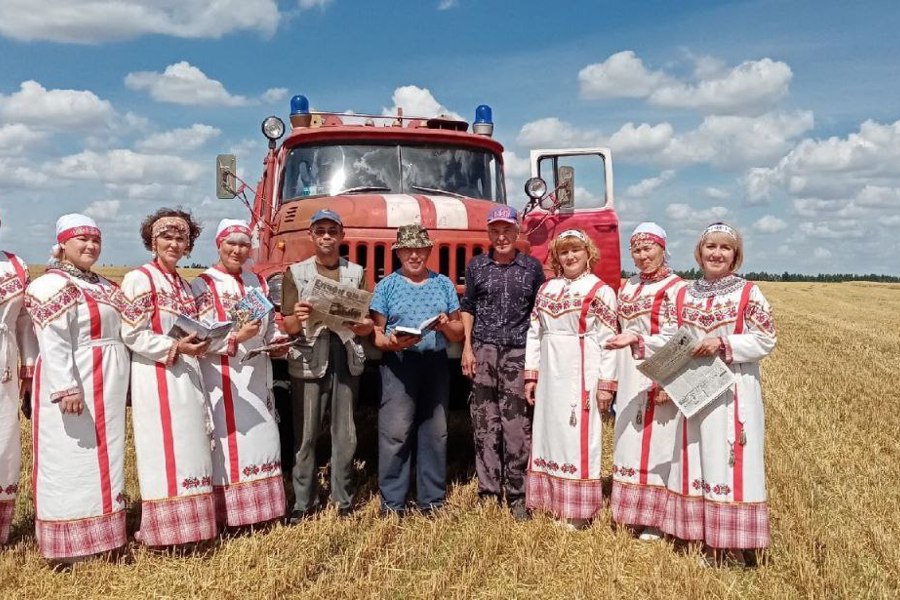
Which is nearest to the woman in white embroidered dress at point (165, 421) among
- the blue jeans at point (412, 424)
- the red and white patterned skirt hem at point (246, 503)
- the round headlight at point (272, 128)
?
the red and white patterned skirt hem at point (246, 503)

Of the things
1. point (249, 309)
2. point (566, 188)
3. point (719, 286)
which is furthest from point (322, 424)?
point (566, 188)

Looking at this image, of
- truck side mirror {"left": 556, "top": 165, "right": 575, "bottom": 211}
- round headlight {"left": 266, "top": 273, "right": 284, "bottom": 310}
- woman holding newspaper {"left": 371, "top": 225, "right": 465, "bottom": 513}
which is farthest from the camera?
truck side mirror {"left": 556, "top": 165, "right": 575, "bottom": 211}

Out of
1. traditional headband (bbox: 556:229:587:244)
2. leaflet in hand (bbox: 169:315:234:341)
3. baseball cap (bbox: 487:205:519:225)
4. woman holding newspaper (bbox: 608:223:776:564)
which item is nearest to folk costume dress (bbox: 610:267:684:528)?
woman holding newspaper (bbox: 608:223:776:564)

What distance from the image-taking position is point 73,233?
4.14 meters

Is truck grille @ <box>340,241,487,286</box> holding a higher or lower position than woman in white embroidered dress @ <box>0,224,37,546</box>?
higher

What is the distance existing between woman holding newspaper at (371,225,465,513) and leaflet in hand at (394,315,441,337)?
12 mm

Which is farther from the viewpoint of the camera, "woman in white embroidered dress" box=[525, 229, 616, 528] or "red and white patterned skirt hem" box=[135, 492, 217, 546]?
"woman in white embroidered dress" box=[525, 229, 616, 528]

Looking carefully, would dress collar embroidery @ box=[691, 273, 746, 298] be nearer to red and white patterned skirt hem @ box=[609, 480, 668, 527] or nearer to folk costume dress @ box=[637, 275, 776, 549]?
folk costume dress @ box=[637, 275, 776, 549]

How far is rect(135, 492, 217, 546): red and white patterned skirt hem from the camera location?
4246 mm

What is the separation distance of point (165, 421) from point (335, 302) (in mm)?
1120

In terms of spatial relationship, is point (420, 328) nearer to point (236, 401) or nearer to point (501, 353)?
point (501, 353)

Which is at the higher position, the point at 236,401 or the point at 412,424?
the point at 236,401

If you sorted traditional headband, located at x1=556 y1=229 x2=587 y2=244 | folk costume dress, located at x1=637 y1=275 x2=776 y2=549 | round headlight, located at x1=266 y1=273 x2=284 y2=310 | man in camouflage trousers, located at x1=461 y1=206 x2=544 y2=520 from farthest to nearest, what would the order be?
round headlight, located at x1=266 y1=273 x2=284 y2=310, man in camouflage trousers, located at x1=461 y1=206 x2=544 y2=520, traditional headband, located at x1=556 y1=229 x2=587 y2=244, folk costume dress, located at x1=637 y1=275 x2=776 y2=549

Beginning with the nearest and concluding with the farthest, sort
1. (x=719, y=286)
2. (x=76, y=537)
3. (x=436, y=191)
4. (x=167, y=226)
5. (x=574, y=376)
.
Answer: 1. (x=76, y=537)
2. (x=719, y=286)
3. (x=167, y=226)
4. (x=574, y=376)
5. (x=436, y=191)
